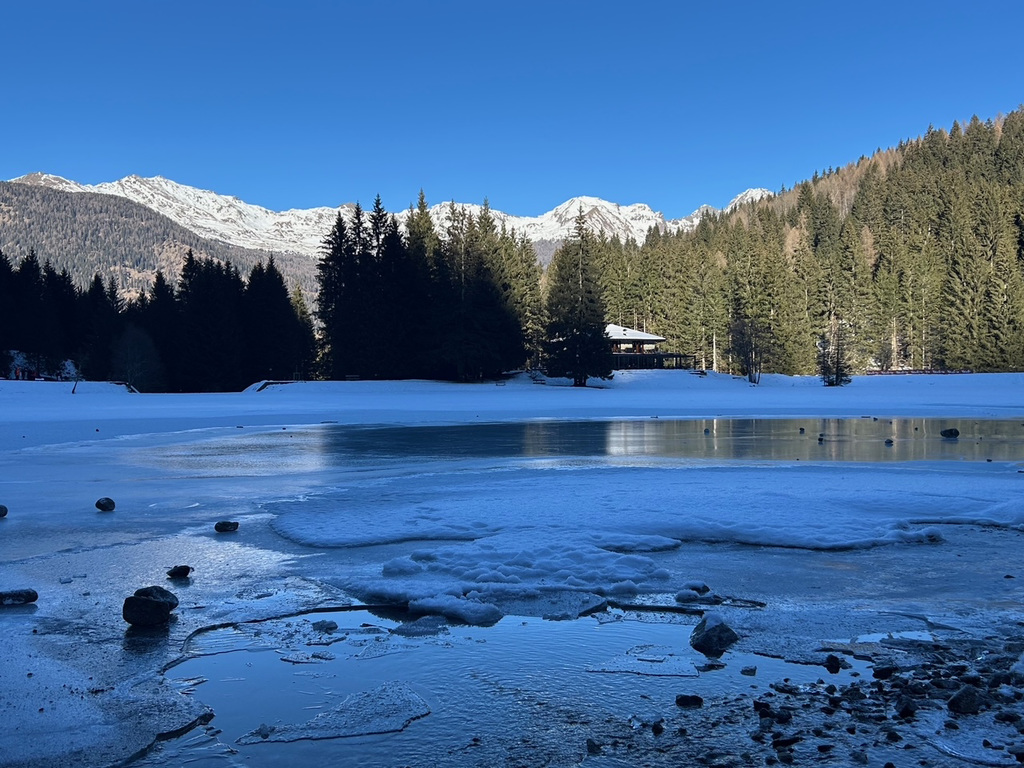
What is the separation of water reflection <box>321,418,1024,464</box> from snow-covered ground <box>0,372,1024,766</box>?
31 cm

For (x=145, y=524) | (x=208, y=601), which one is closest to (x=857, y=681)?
(x=208, y=601)

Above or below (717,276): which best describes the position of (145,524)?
below

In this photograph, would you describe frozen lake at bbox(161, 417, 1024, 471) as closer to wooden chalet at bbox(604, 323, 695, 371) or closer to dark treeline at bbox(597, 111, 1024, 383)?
dark treeline at bbox(597, 111, 1024, 383)

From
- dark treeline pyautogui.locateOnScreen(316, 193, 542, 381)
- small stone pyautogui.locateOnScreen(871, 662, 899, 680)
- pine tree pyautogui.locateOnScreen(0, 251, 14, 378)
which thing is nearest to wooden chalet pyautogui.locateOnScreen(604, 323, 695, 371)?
dark treeline pyautogui.locateOnScreen(316, 193, 542, 381)

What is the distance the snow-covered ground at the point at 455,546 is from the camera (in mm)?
5465

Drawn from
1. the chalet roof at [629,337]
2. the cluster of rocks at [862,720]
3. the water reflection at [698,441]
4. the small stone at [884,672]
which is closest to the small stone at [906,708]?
the cluster of rocks at [862,720]

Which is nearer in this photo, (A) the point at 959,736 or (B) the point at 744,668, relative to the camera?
(A) the point at 959,736

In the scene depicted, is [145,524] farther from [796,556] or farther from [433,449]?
[433,449]

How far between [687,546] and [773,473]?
6343 mm

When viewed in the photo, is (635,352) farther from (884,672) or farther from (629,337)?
(884,672)

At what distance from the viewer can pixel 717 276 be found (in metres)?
96.4

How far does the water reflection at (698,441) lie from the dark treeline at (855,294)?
4119cm

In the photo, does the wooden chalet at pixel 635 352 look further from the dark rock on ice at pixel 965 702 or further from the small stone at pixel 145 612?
the dark rock on ice at pixel 965 702

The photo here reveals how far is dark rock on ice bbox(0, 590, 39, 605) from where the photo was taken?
22.2ft
